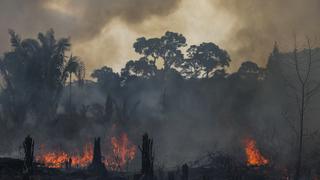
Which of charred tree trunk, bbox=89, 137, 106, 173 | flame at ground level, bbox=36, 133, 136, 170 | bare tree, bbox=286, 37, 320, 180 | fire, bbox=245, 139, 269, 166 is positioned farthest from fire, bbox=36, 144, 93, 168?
bare tree, bbox=286, 37, 320, 180

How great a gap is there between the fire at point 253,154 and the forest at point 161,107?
271 mm

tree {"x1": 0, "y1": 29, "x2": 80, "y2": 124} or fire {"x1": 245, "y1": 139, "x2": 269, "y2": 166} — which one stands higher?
tree {"x1": 0, "y1": 29, "x2": 80, "y2": 124}

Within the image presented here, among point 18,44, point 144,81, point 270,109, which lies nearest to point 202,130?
point 270,109

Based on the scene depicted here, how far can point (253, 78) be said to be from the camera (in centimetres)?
8631

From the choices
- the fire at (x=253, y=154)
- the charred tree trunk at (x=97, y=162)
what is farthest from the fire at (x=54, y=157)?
the fire at (x=253, y=154)

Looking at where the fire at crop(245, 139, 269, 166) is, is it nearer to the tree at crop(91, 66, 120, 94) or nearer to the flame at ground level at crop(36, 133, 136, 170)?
the flame at ground level at crop(36, 133, 136, 170)

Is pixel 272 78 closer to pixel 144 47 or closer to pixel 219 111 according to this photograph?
pixel 219 111

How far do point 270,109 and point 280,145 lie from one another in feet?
45.8

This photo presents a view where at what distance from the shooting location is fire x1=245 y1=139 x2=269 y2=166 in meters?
57.9

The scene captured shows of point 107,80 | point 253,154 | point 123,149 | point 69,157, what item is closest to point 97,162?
point 69,157

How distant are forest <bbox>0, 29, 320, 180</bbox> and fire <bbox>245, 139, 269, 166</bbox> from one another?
0.89ft

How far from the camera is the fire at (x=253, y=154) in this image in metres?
57.9

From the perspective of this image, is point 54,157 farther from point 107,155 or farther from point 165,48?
point 165,48

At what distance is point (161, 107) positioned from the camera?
87.0m
